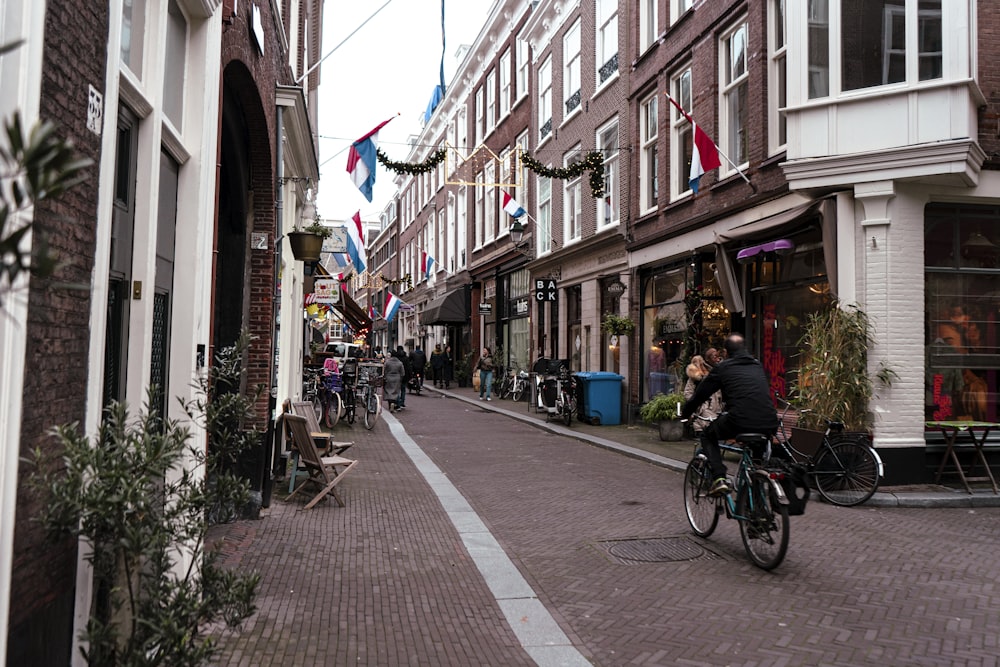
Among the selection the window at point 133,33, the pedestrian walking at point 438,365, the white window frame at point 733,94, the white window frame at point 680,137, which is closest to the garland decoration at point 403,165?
the white window frame at point 680,137

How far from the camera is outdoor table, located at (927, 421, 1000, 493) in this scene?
28.6ft

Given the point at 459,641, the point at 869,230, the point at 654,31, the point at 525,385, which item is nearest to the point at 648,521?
the point at 459,641

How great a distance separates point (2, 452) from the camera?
2.66m

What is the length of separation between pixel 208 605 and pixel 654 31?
54.7 feet

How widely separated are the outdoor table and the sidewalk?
0.57ft

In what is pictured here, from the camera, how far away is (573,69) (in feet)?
71.9

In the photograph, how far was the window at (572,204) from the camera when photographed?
2120 cm

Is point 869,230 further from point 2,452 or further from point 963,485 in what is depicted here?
point 2,452

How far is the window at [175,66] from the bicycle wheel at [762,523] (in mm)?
4839

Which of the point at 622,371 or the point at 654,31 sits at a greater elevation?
the point at 654,31

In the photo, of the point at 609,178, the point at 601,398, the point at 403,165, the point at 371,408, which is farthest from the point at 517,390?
the point at 403,165

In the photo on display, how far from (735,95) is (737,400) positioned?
8.78 meters

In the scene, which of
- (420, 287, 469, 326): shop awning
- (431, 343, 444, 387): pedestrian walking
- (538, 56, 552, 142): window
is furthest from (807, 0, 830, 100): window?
(420, 287, 469, 326): shop awning

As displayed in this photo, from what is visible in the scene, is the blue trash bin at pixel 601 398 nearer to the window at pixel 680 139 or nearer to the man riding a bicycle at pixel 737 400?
the window at pixel 680 139
